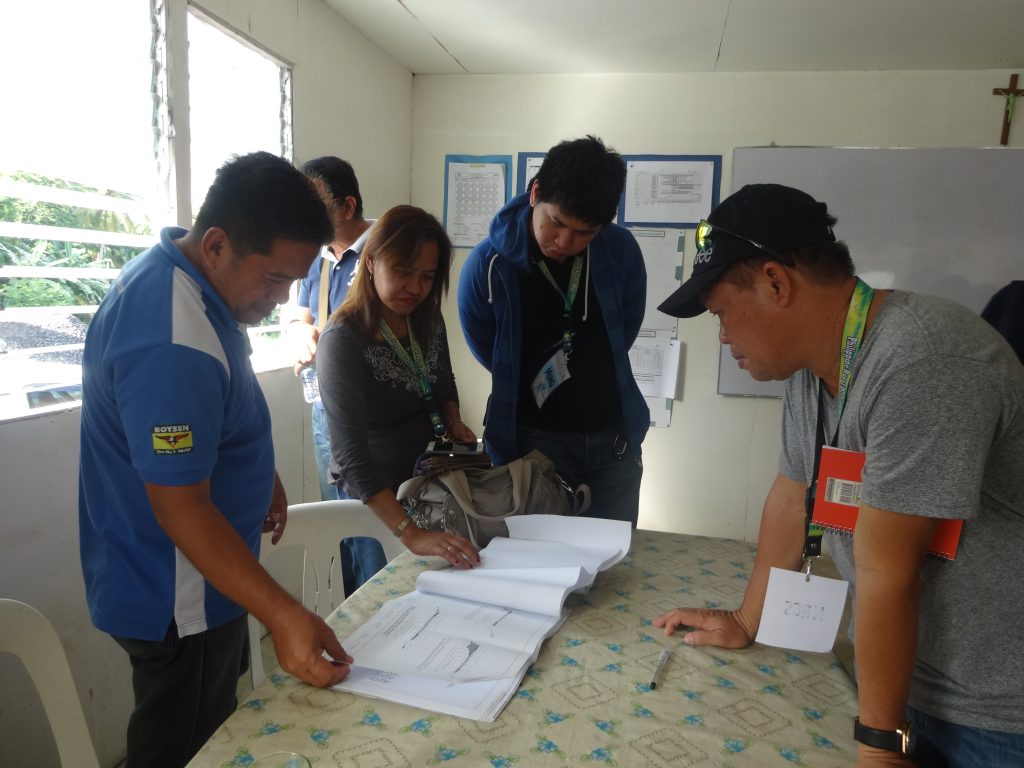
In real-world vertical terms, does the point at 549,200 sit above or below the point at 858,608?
above

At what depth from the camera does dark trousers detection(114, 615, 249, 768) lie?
106cm

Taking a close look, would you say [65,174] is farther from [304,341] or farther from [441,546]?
[441,546]

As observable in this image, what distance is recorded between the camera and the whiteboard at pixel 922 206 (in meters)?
3.19

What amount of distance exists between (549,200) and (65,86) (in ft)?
3.90

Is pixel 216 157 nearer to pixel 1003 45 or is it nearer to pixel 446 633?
pixel 446 633

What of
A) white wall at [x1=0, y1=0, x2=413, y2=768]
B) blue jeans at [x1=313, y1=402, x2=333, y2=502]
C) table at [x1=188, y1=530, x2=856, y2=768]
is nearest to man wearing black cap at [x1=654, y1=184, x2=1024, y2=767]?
table at [x1=188, y1=530, x2=856, y2=768]

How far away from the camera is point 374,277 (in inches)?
63.1

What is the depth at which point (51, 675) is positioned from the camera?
3.18ft

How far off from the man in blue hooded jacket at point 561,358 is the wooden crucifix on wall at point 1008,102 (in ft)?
8.19

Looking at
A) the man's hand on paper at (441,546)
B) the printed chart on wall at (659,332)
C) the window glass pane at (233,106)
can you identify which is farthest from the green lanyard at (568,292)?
the printed chart on wall at (659,332)

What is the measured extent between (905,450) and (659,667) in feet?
1.57

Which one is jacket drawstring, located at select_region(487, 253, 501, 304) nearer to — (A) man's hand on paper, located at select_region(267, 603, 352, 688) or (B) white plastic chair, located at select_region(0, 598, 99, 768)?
(A) man's hand on paper, located at select_region(267, 603, 352, 688)

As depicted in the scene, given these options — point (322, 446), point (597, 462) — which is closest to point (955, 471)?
point (597, 462)

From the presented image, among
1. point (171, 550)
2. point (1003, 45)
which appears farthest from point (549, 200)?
point (1003, 45)
